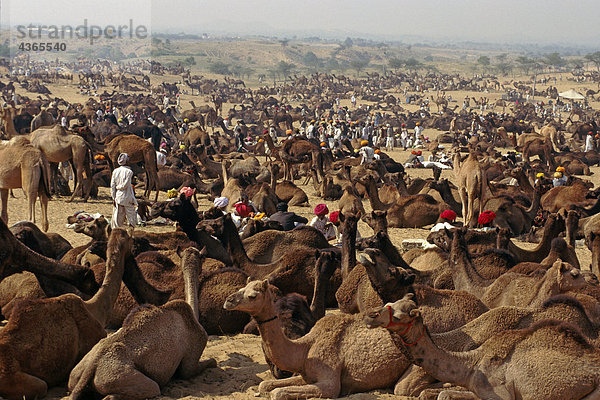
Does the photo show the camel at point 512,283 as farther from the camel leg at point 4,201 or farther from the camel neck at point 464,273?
the camel leg at point 4,201

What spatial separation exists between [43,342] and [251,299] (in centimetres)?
167

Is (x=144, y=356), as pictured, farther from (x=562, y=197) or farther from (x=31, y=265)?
(x=562, y=197)

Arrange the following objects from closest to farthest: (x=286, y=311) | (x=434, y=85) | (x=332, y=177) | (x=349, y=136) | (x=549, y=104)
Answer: (x=286, y=311) < (x=332, y=177) < (x=349, y=136) < (x=549, y=104) < (x=434, y=85)

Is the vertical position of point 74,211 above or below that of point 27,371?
below

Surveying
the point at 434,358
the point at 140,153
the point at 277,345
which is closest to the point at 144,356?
the point at 277,345

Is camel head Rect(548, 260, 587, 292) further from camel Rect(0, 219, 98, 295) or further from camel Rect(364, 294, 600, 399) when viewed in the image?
camel Rect(0, 219, 98, 295)

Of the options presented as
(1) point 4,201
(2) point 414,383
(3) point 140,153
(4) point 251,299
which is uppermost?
(4) point 251,299

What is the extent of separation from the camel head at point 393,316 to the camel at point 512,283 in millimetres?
2366

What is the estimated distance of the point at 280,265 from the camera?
880cm

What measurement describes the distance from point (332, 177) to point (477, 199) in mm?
4700

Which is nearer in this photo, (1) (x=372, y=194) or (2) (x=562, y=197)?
(1) (x=372, y=194)

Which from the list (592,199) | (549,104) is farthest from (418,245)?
(549,104)

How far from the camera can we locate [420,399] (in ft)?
18.6

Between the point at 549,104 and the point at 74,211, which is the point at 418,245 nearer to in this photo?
the point at 74,211
